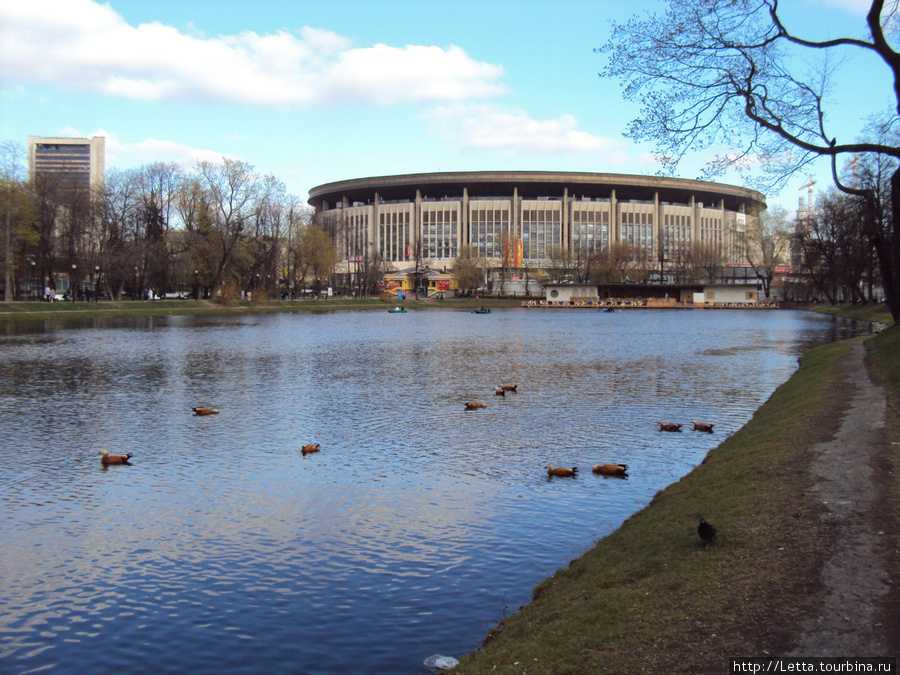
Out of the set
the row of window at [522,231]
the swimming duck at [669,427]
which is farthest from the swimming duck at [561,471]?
the row of window at [522,231]

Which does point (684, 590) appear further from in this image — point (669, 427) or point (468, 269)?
point (468, 269)

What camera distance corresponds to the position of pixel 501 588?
30.1 feet

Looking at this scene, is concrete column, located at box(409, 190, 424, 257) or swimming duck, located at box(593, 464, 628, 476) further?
concrete column, located at box(409, 190, 424, 257)

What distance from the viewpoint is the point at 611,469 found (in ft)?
47.5

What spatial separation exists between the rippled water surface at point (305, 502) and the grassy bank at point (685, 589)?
104 centimetres

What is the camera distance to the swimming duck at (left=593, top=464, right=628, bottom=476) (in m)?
14.4

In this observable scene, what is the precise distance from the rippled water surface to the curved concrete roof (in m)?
140

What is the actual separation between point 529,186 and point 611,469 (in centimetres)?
16046

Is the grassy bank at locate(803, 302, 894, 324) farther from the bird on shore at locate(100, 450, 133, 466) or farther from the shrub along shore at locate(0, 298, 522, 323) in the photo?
the shrub along shore at locate(0, 298, 522, 323)

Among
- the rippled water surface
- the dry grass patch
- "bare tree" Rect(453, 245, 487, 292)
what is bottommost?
the rippled water surface

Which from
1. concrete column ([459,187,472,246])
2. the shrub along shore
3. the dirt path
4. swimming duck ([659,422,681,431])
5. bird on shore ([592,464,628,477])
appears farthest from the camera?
concrete column ([459,187,472,246])

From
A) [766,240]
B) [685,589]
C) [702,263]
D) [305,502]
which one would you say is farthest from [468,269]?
[685,589]

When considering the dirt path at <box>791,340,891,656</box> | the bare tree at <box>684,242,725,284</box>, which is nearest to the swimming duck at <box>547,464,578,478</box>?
the dirt path at <box>791,340,891,656</box>

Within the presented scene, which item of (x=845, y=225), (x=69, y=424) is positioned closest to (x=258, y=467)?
(x=69, y=424)
